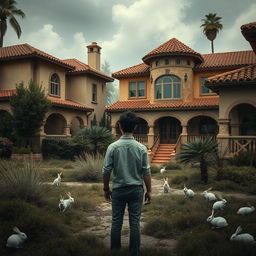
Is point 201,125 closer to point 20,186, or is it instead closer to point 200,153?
point 200,153

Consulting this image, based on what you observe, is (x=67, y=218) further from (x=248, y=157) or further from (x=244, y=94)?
(x=244, y=94)

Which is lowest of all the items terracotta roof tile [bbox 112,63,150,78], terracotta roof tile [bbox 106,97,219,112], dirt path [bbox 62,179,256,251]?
dirt path [bbox 62,179,256,251]

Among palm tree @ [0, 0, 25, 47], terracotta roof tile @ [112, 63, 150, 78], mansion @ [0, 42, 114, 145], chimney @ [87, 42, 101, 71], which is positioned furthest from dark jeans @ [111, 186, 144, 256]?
palm tree @ [0, 0, 25, 47]

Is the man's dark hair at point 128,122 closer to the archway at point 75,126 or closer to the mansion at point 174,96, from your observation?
the mansion at point 174,96

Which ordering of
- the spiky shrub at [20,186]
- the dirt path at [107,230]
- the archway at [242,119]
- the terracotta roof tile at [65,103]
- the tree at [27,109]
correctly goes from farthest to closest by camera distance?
1. the terracotta roof tile at [65,103]
2. the tree at [27,109]
3. the archway at [242,119]
4. the spiky shrub at [20,186]
5. the dirt path at [107,230]

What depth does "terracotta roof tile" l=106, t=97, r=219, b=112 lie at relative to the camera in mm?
21562

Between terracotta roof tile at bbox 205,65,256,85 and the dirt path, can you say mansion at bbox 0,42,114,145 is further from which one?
the dirt path

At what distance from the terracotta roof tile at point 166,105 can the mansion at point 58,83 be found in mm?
3170

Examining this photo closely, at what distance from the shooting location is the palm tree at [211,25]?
36281mm

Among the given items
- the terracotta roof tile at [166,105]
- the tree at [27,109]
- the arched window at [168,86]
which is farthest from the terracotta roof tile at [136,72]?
the tree at [27,109]

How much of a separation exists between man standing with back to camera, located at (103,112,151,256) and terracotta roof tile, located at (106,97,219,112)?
1798 centimetres

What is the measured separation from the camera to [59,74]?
24.8 meters

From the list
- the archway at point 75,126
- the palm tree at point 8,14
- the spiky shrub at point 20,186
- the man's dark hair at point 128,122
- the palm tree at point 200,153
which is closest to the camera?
the man's dark hair at point 128,122

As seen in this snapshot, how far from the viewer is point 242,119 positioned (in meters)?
19.3
